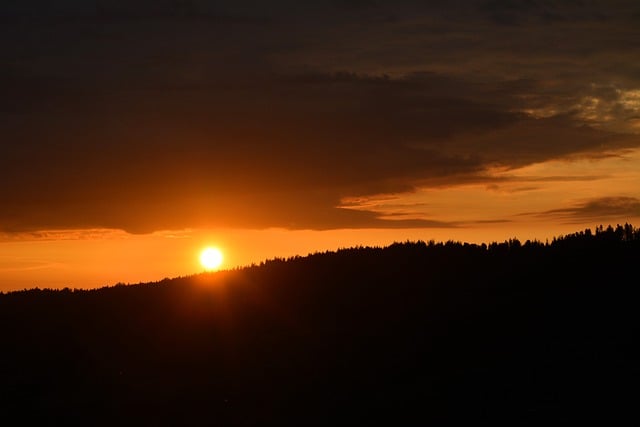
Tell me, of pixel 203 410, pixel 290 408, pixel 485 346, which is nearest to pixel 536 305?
pixel 485 346

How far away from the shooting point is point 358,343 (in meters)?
23.6

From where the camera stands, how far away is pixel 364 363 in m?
22.1

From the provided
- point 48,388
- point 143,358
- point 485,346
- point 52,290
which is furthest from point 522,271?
point 52,290

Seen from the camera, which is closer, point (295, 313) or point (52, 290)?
point (295, 313)

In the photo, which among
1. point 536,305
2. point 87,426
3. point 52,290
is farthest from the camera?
point 52,290

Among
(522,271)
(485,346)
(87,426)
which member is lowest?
(87,426)

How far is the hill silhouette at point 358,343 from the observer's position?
1880 cm

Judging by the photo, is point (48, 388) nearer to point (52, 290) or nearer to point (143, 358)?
point (143, 358)

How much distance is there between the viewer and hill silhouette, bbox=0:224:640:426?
18.8 meters

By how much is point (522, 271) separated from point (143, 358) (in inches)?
499

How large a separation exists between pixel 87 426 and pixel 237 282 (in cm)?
1135

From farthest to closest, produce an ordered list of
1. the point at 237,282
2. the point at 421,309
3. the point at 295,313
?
1. the point at 237,282
2. the point at 295,313
3. the point at 421,309

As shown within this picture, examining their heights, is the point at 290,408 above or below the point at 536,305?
below

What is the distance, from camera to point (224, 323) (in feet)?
93.0
